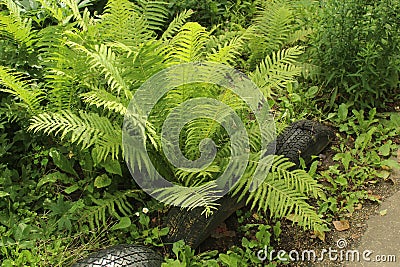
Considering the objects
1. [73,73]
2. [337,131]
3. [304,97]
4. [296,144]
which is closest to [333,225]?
[296,144]

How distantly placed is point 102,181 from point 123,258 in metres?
0.63

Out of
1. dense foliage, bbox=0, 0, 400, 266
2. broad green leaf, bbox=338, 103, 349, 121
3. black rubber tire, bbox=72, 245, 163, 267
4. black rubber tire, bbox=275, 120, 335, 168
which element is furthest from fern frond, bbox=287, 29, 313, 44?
black rubber tire, bbox=72, 245, 163, 267

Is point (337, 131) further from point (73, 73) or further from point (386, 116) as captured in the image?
point (73, 73)

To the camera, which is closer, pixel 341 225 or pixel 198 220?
pixel 198 220

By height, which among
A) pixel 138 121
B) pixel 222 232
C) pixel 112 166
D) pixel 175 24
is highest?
pixel 175 24

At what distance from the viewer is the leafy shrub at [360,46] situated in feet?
12.5

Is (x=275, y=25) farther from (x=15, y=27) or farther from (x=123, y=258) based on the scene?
(x=123, y=258)

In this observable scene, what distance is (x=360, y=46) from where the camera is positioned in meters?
3.85

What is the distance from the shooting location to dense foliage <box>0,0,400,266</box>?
3.07 meters

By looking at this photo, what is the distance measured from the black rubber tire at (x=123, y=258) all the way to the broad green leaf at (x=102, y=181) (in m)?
0.47

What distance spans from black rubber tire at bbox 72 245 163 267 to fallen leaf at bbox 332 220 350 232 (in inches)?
43.3

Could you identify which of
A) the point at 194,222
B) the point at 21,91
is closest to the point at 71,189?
the point at 21,91

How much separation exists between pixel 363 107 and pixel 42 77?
2.29 metres

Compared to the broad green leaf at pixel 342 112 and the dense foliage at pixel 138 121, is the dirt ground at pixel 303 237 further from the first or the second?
the broad green leaf at pixel 342 112
